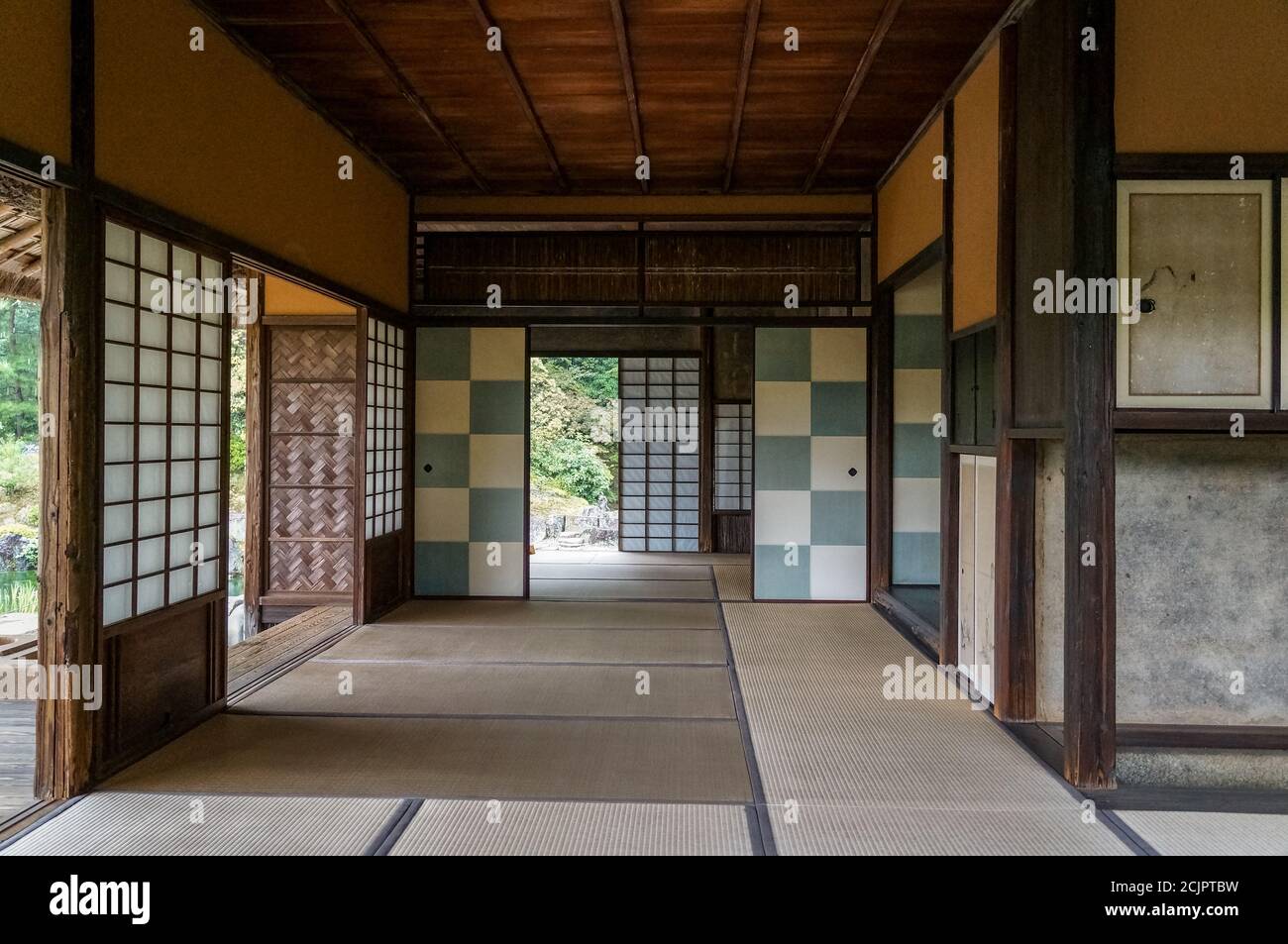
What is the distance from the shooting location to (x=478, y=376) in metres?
6.80

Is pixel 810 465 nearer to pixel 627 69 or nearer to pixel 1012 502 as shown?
pixel 1012 502

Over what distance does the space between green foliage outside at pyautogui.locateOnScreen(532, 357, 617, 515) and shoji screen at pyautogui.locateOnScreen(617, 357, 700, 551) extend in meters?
4.60

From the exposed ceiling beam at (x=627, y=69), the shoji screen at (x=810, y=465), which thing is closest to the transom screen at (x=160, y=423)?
the exposed ceiling beam at (x=627, y=69)

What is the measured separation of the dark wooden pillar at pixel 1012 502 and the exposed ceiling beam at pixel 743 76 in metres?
1.11

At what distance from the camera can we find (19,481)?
387 inches

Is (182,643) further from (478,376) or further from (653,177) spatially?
(653,177)

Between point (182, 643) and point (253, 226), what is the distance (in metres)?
1.97

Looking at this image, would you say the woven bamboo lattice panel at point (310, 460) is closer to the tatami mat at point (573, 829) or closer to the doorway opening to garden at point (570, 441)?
the tatami mat at point (573, 829)

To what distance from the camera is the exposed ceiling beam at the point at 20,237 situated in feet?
16.8

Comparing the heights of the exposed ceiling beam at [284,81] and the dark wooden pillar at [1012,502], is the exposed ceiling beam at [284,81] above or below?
above

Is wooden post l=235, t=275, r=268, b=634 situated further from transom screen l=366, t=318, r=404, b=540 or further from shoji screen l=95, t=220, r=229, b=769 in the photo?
shoji screen l=95, t=220, r=229, b=769

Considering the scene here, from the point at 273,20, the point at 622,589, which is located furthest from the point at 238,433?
the point at 273,20

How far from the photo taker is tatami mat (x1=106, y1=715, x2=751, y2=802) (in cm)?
300
